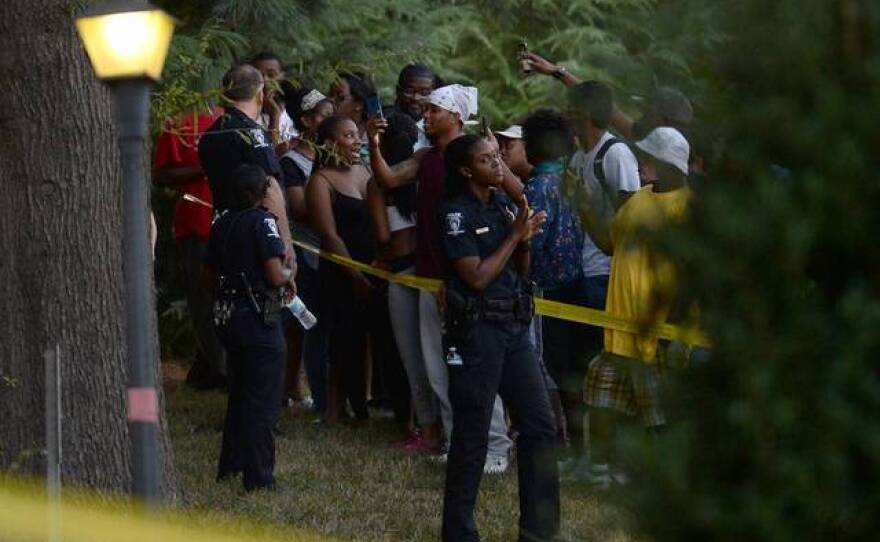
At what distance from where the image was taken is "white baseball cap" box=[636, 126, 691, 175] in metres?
3.56

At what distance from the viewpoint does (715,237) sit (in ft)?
11.0

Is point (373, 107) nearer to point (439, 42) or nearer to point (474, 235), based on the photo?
point (474, 235)

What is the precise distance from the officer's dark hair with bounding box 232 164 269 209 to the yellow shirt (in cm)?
582

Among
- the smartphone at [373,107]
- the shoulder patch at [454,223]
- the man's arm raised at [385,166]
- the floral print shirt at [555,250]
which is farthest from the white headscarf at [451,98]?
the shoulder patch at [454,223]

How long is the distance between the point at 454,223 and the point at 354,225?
384cm

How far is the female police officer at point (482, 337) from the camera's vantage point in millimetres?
7992

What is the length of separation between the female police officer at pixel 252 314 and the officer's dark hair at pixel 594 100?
5668mm

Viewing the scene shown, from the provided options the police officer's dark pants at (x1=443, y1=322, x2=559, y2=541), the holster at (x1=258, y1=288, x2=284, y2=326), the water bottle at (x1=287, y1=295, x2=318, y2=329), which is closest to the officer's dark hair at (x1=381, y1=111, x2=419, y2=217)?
the water bottle at (x1=287, y1=295, x2=318, y2=329)

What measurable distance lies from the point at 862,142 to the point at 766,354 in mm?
408

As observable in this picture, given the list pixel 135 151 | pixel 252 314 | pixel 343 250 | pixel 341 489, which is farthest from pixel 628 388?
pixel 343 250

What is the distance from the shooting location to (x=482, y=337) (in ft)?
26.2

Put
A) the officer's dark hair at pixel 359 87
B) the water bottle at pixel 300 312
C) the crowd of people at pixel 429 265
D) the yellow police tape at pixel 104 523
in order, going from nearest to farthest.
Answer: the crowd of people at pixel 429 265
the yellow police tape at pixel 104 523
the water bottle at pixel 300 312
the officer's dark hair at pixel 359 87

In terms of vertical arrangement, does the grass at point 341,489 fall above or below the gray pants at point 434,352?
below

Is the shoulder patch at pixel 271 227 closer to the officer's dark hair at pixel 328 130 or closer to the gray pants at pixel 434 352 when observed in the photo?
the gray pants at pixel 434 352
